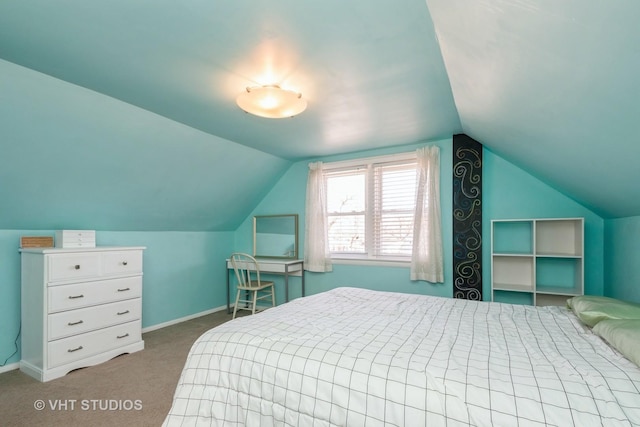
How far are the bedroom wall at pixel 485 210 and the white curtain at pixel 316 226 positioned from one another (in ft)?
0.52

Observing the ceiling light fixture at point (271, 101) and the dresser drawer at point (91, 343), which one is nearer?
the ceiling light fixture at point (271, 101)

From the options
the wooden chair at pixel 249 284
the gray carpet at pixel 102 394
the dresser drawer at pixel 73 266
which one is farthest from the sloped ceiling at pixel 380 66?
the wooden chair at pixel 249 284

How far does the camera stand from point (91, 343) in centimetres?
274

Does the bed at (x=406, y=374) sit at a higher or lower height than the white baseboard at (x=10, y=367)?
higher

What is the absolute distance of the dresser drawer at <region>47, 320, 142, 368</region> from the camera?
2.51m

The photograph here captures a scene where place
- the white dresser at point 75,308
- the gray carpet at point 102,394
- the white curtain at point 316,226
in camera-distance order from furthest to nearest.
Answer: the white curtain at point 316,226
the white dresser at point 75,308
the gray carpet at point 102,394

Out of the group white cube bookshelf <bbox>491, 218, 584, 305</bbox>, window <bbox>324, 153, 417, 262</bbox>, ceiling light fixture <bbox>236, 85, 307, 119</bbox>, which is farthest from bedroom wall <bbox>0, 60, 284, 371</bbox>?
white cube bookshelf <bbox>491, 218, 584, 305</bbox>

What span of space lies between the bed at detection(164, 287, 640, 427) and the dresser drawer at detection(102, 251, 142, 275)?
181cm

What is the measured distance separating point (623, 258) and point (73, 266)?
4365mm

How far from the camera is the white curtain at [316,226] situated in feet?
13.4

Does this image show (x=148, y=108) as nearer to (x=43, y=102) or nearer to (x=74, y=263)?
(x=43, y=102)

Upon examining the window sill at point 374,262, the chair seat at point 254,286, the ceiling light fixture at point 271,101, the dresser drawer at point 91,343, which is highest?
the ceiling light fixture at point 271,101

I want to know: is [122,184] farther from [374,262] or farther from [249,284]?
[374,262]

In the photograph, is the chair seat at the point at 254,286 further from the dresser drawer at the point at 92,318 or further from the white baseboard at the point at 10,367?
the white baseboard at the point at 10,367
